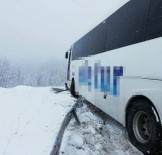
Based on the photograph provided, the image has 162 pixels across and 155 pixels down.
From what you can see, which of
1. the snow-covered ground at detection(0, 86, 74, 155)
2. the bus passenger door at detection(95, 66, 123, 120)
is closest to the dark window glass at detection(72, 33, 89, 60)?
the snow-covered ground at detection(0, 86, 74, 155)

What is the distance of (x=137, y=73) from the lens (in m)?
5.49

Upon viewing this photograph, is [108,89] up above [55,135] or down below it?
above

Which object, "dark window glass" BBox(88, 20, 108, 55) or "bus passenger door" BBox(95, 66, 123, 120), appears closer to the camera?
"bus passenger door" BBox(95, 66, 123, 120)

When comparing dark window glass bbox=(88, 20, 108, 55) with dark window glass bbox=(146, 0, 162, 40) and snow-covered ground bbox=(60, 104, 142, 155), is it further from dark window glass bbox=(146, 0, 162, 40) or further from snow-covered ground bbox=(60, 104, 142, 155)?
dark window glass bbox=(146, 0, 162, 40)

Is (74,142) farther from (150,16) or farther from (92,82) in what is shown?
(92,82)

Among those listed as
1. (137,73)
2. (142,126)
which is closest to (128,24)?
(137,73)

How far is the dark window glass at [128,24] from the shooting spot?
18.2 ft

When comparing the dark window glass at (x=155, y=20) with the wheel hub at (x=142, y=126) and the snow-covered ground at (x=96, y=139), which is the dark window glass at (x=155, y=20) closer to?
the wheel hub at (x=142, y=126)

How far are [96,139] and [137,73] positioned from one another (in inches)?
72.0

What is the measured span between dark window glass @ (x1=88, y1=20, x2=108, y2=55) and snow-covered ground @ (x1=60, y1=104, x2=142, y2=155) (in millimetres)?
2156

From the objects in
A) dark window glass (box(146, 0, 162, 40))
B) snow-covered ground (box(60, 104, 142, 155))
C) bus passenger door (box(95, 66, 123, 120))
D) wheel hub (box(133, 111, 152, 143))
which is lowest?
snow-covered ground (box(60, 104, 142, 155))

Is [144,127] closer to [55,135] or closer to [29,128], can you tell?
[55,135]

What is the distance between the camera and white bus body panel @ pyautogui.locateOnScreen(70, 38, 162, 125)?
15.5ft

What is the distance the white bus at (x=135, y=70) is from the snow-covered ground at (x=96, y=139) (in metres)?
0.39
